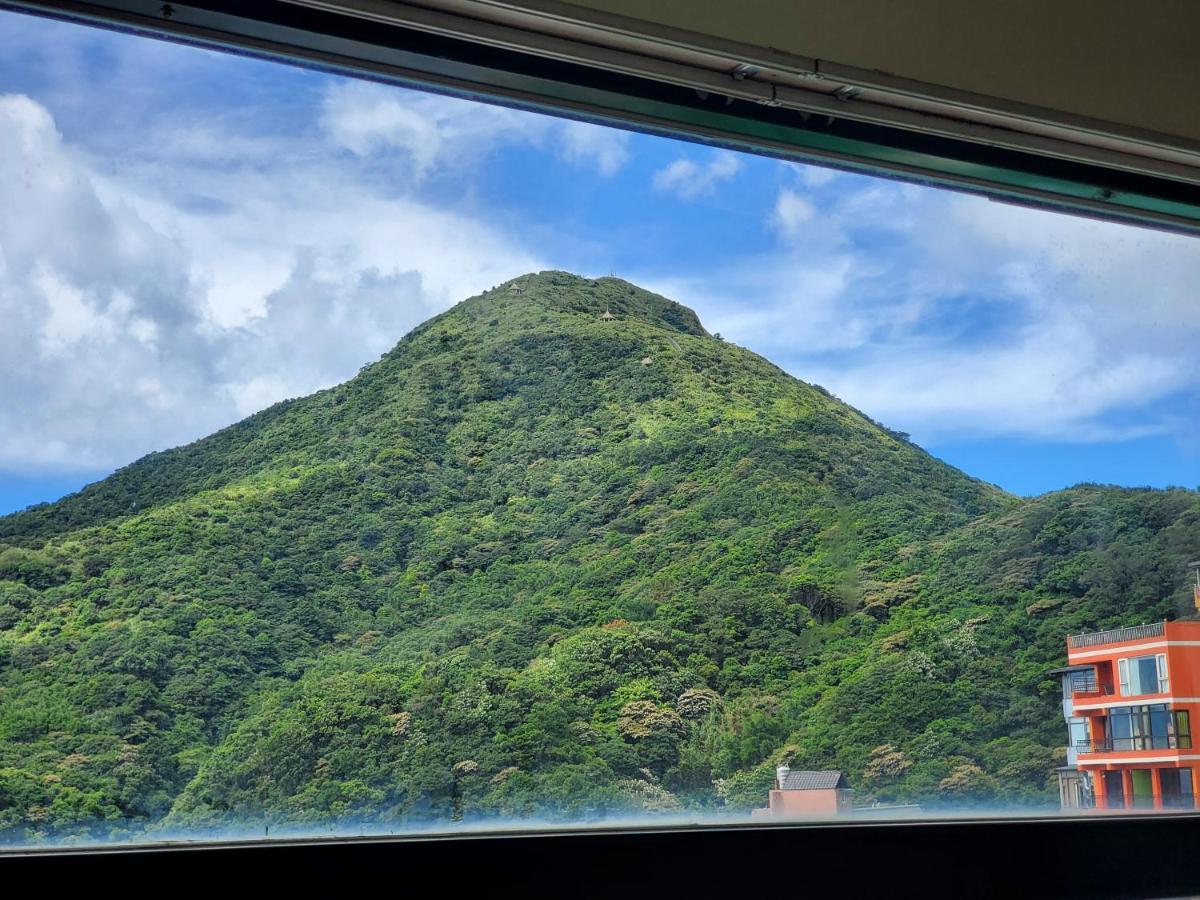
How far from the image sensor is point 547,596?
1.78m

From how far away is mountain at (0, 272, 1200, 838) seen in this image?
1.41 metres

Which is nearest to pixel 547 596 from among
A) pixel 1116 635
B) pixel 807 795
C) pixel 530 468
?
pixel 530 468

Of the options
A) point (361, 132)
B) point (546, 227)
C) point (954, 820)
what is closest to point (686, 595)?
point (954, 820)

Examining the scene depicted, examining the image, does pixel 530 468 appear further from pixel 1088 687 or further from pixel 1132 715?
pixel 1132 715

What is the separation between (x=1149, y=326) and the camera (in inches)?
89.1

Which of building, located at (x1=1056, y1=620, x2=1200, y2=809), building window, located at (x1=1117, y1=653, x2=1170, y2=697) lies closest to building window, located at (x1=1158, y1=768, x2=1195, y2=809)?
building, located at (x1=1056, y1=620, x2=1200, y2=809)

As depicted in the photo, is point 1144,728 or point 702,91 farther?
point 1144,728

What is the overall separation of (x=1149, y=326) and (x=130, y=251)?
1989 millimetres

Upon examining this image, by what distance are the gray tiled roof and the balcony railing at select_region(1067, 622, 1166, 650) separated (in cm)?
61

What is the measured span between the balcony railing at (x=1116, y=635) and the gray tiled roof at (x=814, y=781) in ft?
2.01

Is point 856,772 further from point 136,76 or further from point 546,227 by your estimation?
point 136,76

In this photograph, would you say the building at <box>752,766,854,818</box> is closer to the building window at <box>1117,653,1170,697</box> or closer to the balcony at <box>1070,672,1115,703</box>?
the balcony at <box>1070,672,1115,703</box>

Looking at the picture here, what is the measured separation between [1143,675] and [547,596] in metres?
1.24

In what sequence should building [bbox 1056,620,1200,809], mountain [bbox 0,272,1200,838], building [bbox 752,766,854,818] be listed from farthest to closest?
building [bbox 1056,620,1200,809], building [bbox 752,766,854,818], mountain [bbox 0,272,1200,838]
